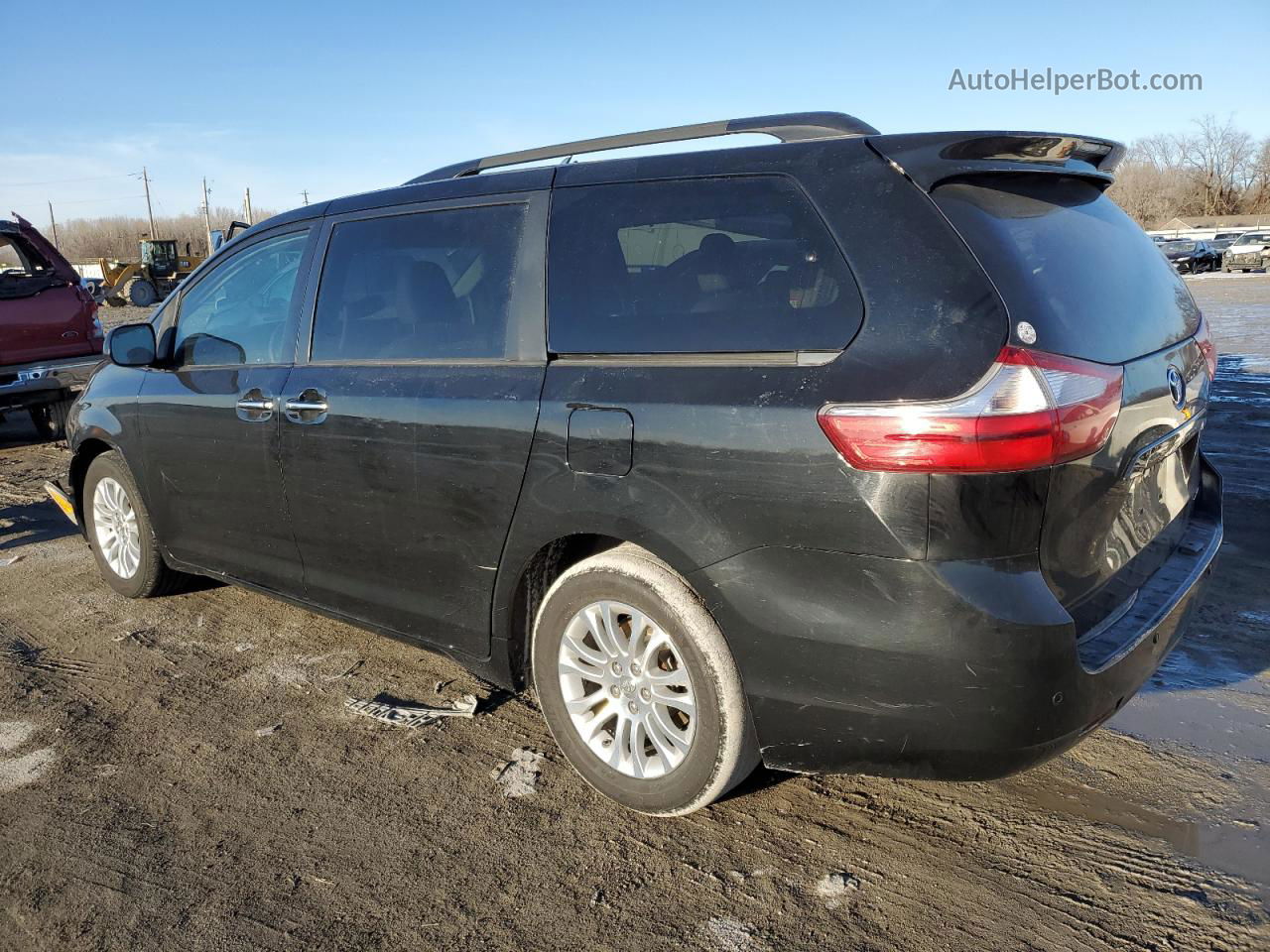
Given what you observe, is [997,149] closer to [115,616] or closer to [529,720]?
[529,720]

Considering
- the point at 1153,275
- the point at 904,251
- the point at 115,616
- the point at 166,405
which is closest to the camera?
the point at 904,251

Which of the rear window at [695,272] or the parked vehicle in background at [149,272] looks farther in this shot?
the parked vehicle in background at [149,272]

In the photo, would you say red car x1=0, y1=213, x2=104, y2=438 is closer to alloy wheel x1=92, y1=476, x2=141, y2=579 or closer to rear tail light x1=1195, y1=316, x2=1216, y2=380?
alloy wheel x1=92, y1=476, x2=141, y2=579

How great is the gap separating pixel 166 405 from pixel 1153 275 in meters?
3.94

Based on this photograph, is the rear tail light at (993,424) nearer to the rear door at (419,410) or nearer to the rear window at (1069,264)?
the rear window at (1069,264)

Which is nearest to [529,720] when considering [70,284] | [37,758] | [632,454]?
[632,454]

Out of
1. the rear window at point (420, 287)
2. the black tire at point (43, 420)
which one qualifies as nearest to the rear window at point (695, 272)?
the rear window at point (420, 287)

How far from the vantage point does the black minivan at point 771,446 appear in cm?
232

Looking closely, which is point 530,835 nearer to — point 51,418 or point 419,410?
point 419,410

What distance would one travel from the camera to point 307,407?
372 cm

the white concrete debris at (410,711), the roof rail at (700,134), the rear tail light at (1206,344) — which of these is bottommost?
the white concrete debris at (410,711)

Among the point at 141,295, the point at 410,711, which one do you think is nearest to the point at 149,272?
the point at 141,295

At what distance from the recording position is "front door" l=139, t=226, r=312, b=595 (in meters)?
3.97

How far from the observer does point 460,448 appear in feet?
10.5
